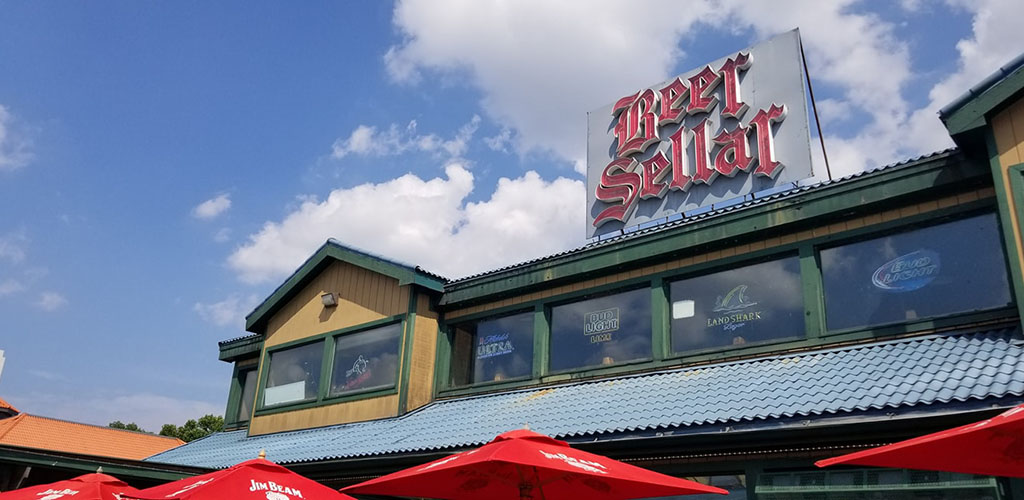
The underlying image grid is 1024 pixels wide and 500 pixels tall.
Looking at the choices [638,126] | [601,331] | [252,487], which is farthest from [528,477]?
[638,126]

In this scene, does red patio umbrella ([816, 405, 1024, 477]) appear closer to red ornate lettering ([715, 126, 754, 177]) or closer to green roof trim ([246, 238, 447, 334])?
red ornate lettering ([715, 126, 754, 177])

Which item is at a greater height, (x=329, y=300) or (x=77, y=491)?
(x=329, y=300)

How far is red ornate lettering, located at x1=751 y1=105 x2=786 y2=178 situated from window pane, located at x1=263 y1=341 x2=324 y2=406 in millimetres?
9443

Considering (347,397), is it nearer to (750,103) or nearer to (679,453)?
(679,453)

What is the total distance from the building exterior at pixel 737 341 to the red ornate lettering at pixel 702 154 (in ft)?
7.90

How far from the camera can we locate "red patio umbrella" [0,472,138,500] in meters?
9.45

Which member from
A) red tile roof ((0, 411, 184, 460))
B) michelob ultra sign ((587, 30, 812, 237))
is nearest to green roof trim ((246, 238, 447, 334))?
michelob ultra sign ((587, 30, 812, 237))

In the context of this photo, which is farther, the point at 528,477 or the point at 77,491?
the point at 77,491

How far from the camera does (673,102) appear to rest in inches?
587

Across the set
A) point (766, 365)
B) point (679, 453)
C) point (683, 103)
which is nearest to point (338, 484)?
point (679, 453)

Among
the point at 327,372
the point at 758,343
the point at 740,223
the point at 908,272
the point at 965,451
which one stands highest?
the point at 740,223

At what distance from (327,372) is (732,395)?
30.1 feet

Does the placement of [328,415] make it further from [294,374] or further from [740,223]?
[740,223]

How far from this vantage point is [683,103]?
14.8 metres
